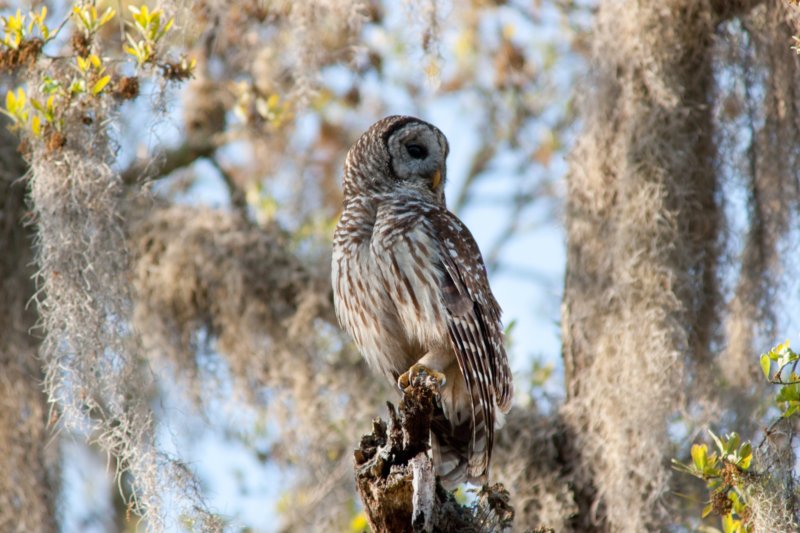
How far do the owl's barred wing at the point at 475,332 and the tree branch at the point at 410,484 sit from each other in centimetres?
53

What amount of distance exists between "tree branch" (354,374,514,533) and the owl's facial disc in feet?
4.67

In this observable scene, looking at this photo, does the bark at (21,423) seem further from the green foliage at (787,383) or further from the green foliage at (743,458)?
the green foliage at (787,383)

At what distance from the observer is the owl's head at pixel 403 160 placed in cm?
507

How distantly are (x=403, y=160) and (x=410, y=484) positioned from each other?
1.92m

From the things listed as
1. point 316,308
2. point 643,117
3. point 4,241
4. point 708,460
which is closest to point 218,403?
point 316,308

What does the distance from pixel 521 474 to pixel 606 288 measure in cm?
104

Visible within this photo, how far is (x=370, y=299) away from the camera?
4582mm

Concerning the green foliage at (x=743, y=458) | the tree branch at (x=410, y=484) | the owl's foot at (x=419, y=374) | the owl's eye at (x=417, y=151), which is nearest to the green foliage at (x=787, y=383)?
the green foliage at (x=743, y=458)

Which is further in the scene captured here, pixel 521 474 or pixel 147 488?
pixel 521 474

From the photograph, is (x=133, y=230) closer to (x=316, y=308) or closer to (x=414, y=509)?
(x=316, y=308)

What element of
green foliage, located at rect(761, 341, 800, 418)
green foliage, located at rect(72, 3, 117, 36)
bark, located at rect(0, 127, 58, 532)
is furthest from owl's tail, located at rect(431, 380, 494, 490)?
bark, located at rect(0, 127, 58, 532)

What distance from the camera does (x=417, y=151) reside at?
512 centimetres

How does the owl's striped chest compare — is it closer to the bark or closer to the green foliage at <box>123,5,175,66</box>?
the green foliage at <box>123,5,175,66</box>

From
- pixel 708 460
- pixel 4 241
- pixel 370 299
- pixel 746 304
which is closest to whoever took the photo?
pixel 708 460
